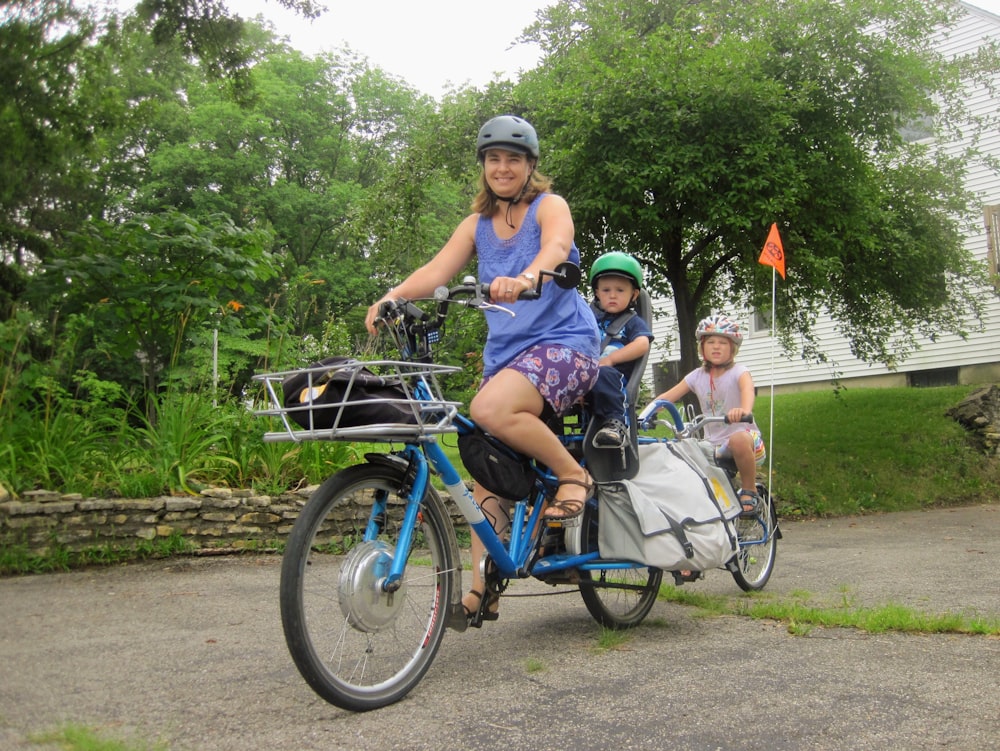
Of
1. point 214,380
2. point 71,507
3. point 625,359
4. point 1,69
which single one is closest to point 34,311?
point 214,380

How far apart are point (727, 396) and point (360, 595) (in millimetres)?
3848

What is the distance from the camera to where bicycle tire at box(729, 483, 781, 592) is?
603 cm

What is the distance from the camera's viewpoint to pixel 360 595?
3.27 meters

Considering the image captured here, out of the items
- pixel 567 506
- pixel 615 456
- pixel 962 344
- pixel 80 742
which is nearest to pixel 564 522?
pixel 567 506

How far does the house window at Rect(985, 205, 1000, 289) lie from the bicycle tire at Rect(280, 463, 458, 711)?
1396 cm

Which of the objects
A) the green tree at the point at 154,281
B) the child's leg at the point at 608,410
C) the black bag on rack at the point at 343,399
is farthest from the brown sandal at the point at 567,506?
the green tree at the point at 154,281

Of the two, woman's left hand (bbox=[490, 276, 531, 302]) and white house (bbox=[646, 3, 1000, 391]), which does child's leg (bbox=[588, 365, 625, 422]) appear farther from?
white house (bbox=[646, 3, 1000, 391])

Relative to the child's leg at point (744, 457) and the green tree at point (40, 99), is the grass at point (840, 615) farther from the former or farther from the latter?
the green tree at point (40, 99)

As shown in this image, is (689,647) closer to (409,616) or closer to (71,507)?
(409,616)

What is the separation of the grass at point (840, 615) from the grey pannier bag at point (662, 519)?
0.51 metres

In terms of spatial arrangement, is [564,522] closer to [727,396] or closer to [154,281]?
[727,396]

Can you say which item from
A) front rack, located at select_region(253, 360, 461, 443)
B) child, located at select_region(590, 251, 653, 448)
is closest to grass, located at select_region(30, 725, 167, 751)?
front rack, located at select_region(253, 360, 461, 443)

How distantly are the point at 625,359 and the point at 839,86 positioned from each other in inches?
354

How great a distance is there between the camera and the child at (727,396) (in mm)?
6195
